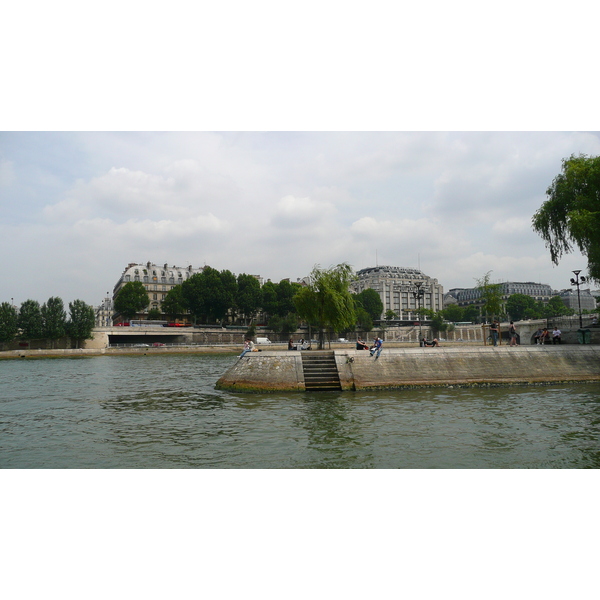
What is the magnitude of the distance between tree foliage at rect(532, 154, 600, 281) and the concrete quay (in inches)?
283

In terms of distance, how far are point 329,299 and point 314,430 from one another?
20.1m

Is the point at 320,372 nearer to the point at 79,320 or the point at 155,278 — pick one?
the point at 79,320

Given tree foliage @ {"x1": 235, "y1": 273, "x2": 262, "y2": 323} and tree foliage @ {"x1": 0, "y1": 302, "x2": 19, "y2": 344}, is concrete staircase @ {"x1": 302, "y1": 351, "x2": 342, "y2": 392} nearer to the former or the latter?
tree foliage @ {"x1": 0, "y1": 302, "x2": 19, "y2": 344}

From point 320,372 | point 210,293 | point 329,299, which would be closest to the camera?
point 320,372

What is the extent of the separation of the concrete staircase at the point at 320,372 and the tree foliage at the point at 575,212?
56.1ft

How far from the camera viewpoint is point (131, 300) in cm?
13175

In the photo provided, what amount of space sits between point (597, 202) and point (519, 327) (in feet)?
189

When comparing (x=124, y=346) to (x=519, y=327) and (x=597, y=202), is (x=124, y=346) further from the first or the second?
(x=597, y=202)

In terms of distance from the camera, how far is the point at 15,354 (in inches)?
3263

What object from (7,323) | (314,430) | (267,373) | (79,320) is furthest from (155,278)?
(314,430)

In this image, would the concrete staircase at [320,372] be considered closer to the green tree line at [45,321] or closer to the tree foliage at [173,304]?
the green tree line at [45,321]

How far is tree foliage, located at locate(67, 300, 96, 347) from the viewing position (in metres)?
92.6

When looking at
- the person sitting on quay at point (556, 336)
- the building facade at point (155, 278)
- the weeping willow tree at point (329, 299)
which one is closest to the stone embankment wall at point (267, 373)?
the weeping willow tree at point (329, 299)

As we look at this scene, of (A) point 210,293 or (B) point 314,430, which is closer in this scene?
(B) point 314,430
